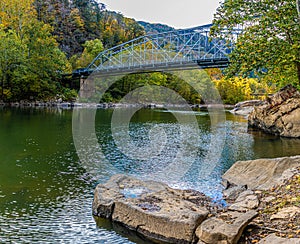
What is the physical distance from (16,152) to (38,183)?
758 cm

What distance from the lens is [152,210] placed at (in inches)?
424

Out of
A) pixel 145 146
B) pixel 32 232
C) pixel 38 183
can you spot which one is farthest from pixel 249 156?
pixel 32 232

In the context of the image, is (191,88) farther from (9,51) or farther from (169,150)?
(169,150)

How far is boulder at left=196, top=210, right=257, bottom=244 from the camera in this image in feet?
29.0

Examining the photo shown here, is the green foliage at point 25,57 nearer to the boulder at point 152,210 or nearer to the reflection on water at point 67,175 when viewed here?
the reflection on water at point 67,175

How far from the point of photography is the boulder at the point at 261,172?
13.8 meters

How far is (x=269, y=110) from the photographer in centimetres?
3650

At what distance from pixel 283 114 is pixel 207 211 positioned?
26.2 meters

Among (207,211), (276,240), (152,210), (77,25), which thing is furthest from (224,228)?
(77,25)

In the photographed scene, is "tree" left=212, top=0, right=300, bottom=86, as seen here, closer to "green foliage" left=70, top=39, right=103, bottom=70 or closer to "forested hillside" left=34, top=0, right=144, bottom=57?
"green foliage" left=70, top=39, right=103, bottom=70

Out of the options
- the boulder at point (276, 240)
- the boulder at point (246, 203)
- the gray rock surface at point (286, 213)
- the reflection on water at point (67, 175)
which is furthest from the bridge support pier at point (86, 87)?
the boulder at point (276, 240)

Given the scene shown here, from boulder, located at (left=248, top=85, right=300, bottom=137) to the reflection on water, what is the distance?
6.58 feet

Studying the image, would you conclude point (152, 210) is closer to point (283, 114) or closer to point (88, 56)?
point (283, 114)

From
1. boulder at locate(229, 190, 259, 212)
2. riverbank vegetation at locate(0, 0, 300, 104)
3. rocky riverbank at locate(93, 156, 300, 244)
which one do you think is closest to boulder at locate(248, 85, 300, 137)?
riverbank vegetation at locate(0, 0, 300, 104)
